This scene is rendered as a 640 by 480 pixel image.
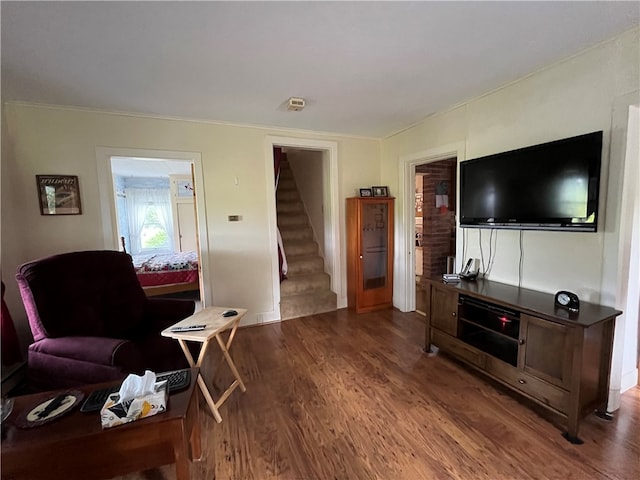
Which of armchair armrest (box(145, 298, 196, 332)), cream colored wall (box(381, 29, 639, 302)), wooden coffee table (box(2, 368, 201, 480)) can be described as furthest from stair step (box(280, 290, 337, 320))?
wooden coffee table (box(2, 368, 201, 480))

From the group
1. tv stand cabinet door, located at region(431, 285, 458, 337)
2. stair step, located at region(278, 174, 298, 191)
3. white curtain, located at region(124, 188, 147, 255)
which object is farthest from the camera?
white curtain, located at region(124, 188, 147, 255)

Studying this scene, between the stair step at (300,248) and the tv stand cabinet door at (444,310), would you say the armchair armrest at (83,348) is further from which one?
the stair step at (300,248)

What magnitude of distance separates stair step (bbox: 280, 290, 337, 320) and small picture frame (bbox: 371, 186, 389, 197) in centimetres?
155

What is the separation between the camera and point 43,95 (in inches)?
98.5

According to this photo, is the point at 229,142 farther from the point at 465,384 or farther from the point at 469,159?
the point at 465,384

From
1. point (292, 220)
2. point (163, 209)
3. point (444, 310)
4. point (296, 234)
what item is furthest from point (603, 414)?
point (163, 209)

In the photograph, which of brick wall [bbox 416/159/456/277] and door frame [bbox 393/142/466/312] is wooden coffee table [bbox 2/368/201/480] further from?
brick wall [bbox 416/159/456/277]

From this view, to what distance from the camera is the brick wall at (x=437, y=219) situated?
488 cm

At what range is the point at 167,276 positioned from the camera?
4.54 m

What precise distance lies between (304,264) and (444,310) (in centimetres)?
237

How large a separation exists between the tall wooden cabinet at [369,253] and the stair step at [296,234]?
112cm

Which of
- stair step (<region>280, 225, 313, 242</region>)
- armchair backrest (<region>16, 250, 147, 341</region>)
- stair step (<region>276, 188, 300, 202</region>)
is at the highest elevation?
stair step (<region>276, 188, 300, 202</region>)

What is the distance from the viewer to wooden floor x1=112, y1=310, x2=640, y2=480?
154cm

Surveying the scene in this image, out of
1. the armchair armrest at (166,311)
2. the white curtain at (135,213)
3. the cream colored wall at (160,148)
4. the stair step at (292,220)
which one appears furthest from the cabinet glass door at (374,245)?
the white curtain at (135,213)
